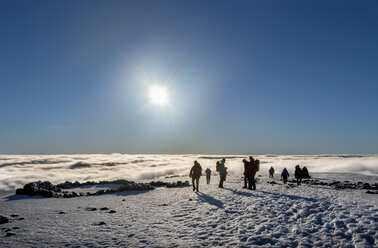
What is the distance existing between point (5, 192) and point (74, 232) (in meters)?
22.2

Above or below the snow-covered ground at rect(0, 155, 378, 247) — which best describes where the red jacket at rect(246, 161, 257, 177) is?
above

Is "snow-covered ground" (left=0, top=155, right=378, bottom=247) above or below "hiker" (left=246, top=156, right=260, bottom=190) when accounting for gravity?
below

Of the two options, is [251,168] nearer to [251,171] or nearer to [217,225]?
[251,171]

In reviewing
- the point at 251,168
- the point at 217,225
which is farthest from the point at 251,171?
the point at 217,225

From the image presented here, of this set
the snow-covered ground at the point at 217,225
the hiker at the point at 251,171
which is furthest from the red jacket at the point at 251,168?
the snow-covered ground at the point at 217,225

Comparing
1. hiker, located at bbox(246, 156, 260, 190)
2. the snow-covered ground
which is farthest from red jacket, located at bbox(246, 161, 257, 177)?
the snow-covered ground

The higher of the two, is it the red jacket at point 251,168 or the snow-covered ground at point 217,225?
the red jacket at point 251,168

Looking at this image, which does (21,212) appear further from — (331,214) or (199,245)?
(331,214)

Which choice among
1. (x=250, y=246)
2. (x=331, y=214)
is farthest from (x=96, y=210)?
(x=331, y=214)

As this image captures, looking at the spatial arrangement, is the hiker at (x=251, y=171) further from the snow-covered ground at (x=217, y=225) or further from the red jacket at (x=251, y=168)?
the snow-covered ground at (x=217, y=225)

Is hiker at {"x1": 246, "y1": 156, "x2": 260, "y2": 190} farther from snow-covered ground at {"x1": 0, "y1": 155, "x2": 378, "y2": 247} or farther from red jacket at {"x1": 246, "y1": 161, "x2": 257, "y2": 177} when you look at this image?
snow-covered ground at {"x1": 0, "y1": 155, "x2": 378, "y2": 247}

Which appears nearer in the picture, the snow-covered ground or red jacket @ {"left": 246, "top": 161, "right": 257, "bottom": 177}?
the snow-covered ground

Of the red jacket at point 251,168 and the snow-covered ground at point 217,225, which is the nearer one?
the snow-covered ground at point 217,225

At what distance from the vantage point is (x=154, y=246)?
8.37 metres
